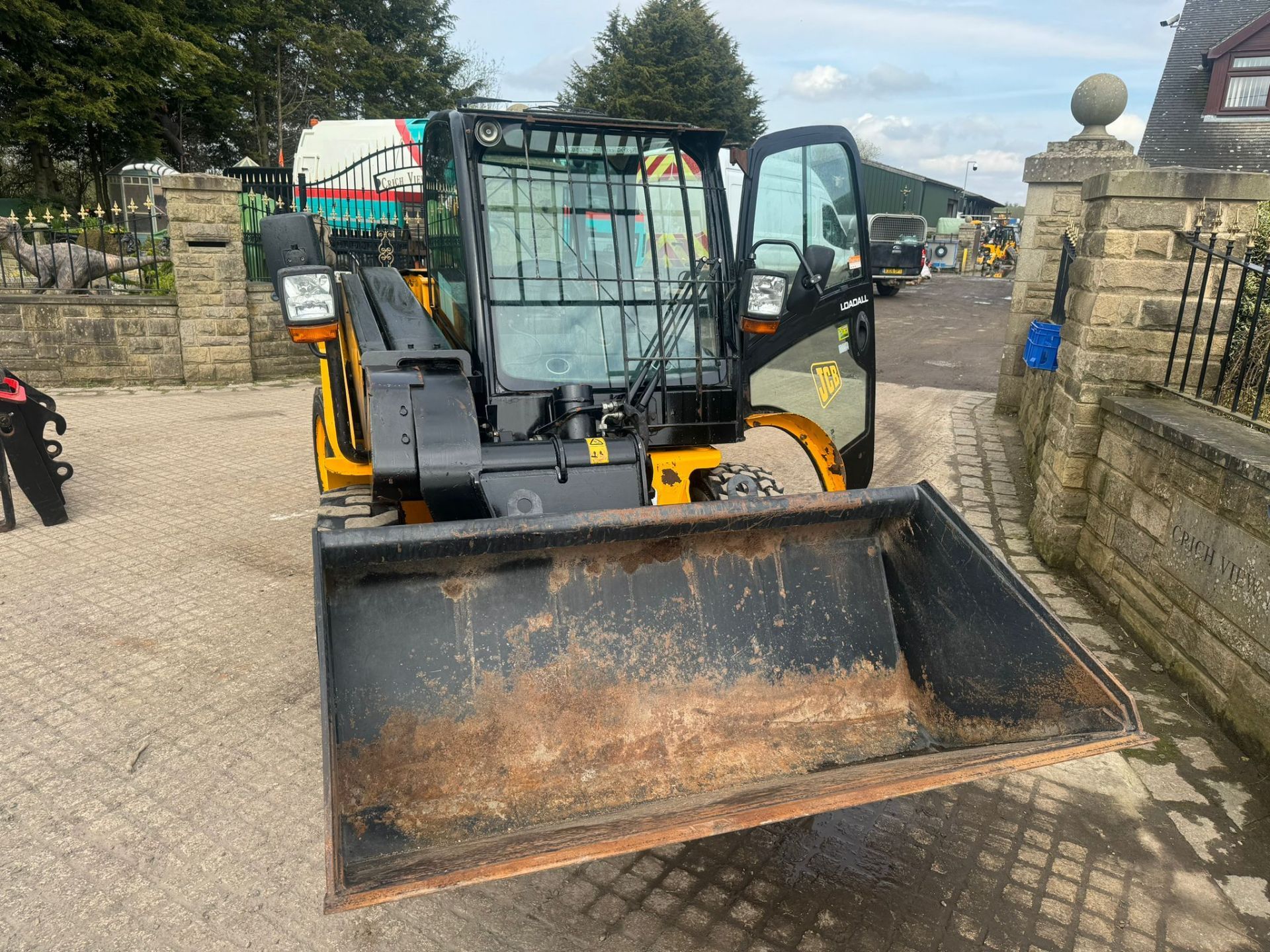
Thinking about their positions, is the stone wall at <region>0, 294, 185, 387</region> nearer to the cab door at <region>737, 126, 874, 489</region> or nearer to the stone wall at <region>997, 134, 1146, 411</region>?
the cab door at <region>737, 126, 874, 489</region>

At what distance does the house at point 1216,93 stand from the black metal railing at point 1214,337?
25.9 m

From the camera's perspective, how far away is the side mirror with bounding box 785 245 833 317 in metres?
4.14

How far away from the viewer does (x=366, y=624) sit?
2.71 metres

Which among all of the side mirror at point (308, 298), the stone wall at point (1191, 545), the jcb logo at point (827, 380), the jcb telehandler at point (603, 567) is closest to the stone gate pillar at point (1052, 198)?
the stone wall at point (1191, 545)

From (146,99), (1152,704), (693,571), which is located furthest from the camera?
(146,99)

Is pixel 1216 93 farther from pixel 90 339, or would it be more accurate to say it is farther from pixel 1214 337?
pixel 90 339

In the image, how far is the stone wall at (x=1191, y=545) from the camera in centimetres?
344

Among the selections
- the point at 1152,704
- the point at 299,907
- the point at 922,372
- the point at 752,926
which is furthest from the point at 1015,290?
the point at 299,907

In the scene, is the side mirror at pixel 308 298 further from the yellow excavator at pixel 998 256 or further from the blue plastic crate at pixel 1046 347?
the yellow excavator at pixel 998 256

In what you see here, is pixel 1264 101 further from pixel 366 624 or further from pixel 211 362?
pixel 366 624

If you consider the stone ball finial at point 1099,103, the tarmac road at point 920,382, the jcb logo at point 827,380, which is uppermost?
the stone ball finial at point 1099,103

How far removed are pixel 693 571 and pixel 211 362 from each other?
381 inches

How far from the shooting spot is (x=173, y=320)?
10.5m

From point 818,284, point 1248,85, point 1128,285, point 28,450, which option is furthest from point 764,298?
point 1248,85
